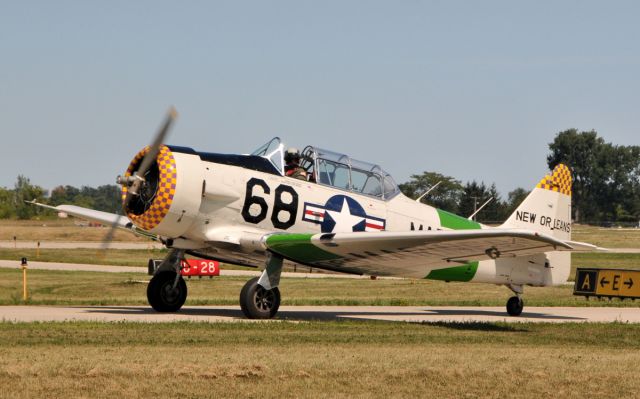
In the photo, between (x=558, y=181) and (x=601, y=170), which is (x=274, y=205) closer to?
(x=558, y=181)

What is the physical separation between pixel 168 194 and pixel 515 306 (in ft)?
27.6

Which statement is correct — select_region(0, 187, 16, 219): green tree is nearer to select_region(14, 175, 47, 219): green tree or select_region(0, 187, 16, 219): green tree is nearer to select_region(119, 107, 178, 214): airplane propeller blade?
select_region(14, 175, 47, 219): green tree

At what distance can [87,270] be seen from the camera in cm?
4147

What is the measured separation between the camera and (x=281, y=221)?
57.3ft

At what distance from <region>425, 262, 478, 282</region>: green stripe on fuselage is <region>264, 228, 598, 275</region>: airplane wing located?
5.06 feet

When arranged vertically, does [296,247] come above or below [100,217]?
below

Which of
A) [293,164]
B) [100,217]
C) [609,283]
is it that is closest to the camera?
[293,164]

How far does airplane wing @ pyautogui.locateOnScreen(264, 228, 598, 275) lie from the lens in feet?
50.1

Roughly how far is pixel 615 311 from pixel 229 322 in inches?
420

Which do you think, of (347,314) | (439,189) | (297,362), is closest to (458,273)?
(347,314)

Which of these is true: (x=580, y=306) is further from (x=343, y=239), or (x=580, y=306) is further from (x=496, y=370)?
(x=496, y=370)

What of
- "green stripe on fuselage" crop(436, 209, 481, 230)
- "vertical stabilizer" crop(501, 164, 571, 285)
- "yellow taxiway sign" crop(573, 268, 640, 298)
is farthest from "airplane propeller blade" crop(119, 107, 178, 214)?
"yellow taxiway sign" crop(573, 268, 640, 298)

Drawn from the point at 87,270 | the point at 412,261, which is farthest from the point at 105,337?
the point at 87,270

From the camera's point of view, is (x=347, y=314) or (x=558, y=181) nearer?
(x=347, y=314)
